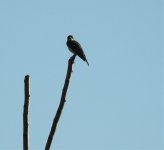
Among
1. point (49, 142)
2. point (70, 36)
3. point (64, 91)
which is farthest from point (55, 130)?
point (70, 36)

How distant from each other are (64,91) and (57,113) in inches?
17.7

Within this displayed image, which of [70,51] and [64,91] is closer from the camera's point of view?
[64,91]

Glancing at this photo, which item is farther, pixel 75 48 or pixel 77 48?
pixel 75 48

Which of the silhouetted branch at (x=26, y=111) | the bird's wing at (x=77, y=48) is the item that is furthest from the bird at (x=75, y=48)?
the silhouetted branch at (x=26, y=111)

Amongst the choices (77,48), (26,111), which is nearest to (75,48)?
(77,48)

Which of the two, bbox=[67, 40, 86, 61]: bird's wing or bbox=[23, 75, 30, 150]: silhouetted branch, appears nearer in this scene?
bbox=[23, 75, 30, 150]: silhouetted branch

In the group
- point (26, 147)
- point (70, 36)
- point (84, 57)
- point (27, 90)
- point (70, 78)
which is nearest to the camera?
point (26, 147)

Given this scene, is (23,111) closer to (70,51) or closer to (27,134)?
(27,134)

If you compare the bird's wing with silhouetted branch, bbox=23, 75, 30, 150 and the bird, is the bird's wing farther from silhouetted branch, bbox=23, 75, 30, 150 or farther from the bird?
silhouetted branch, bbox=23, 75, 30, 150

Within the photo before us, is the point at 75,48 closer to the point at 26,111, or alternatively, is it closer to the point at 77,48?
the point at 77,48

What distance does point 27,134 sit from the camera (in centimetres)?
646

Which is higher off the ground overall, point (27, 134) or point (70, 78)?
point (70, 78)

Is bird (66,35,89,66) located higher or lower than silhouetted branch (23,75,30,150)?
higher

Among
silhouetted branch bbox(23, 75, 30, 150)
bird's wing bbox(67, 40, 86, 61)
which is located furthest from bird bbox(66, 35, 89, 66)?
silhouetted branch bbox(23, 75, 30, 150)
